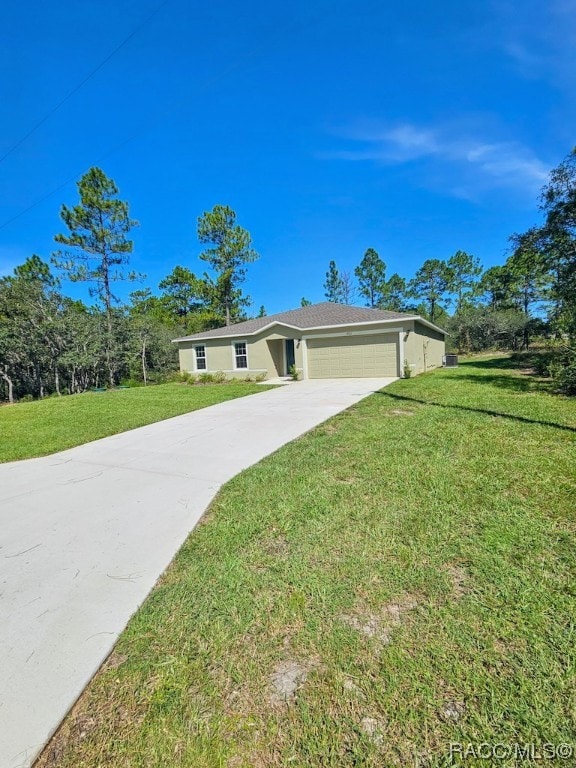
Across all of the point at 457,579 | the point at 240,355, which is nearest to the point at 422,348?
the point at 240,355

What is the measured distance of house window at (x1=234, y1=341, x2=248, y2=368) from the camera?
1859 cm

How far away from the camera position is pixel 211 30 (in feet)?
27.3

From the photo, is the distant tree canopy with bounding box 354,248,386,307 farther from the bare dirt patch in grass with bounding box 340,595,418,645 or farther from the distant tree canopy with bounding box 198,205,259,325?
the bare dirt patch in grass with bounding box 340,595,418,645

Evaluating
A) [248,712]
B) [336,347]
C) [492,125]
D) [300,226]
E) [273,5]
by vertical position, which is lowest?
[248,712]

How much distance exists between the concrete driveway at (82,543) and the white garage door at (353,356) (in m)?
9.82

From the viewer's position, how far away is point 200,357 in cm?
1986

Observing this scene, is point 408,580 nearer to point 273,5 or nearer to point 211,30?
point 273,5

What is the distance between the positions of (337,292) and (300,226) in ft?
64.5

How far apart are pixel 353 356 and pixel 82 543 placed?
46.7 ft

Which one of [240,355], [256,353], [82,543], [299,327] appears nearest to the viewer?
[82,543]

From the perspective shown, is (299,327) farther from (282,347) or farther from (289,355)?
(289,355)

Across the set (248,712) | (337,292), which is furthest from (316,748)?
(337,292)

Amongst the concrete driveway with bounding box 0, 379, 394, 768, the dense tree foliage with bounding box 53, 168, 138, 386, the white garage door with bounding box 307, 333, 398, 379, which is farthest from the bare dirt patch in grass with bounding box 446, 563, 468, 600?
the dense tree foliage with bounding box 53, 168, 138, 386

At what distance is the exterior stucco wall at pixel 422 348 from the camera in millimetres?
15648
